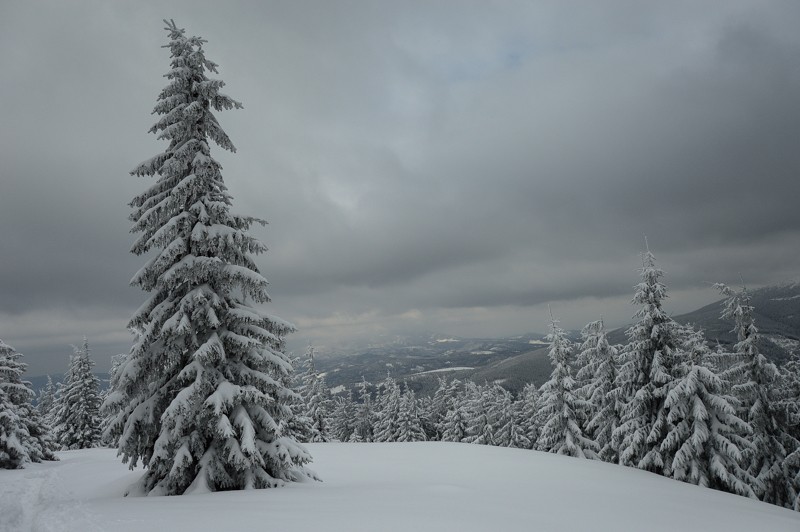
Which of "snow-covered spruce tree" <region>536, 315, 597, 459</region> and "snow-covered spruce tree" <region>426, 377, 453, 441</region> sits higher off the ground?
"snow-covered spruce tree" <region>536, 315, 597, 459</region>

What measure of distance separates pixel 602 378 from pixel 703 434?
9.55 m

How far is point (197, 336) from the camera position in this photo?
1032 cm

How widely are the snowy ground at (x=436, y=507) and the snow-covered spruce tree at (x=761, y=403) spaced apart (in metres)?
10.5

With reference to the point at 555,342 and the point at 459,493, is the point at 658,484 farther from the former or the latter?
the point at 555,342

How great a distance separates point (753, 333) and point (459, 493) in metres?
20.5

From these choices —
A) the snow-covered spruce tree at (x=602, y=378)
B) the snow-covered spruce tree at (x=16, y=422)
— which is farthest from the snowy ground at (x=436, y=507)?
the snow-covered spruce tree at (x=16, y=422)

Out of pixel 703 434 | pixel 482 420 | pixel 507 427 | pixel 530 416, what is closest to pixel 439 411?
pixel 530 416

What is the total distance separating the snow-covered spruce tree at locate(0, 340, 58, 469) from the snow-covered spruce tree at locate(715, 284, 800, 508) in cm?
4244

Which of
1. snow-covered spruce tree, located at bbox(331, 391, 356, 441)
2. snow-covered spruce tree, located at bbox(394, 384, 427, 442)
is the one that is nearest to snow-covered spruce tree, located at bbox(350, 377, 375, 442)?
snow-covered spruce tree, located at bbox(331, 391, 356, 441)

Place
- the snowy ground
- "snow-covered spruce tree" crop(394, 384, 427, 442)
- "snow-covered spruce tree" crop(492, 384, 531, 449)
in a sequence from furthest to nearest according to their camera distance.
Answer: "snow-covered spruce tree" crop(394, 384, 427, 442), "snow-covered spruce tree" crop(492, 384, 531, 449), the snowy ground

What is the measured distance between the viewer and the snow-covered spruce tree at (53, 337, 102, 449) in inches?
1676

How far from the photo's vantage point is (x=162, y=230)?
396 inches

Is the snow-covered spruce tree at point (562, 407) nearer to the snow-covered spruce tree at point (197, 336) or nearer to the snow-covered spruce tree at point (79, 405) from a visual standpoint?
the snow-covered spruce tree at point (197, 336)

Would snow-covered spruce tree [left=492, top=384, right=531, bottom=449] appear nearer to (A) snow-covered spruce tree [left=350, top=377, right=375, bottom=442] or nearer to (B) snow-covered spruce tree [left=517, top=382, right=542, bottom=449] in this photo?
(B) snow-covered spruce tree [left=517, top=382, right=542, bottom=449]
